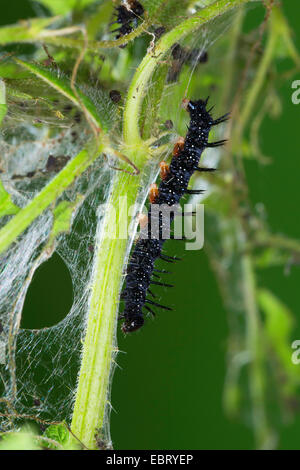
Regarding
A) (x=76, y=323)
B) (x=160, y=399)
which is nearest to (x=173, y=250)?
(x=76, y=323)

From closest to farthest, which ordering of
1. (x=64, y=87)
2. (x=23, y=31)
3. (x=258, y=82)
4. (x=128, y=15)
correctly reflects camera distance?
1. (x=23, y=31)
2. (x=64, y=87)
3. (x=128, y=15)
4. (x=258, y=82)

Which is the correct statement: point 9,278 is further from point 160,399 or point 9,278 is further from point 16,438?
point 160,399

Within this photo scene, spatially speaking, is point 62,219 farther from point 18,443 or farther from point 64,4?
point 64,4

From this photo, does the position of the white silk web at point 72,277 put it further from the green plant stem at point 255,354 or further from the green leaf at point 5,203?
the green plant stem at point 255,354

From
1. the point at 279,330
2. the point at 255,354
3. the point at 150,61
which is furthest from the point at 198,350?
the point at 150,61

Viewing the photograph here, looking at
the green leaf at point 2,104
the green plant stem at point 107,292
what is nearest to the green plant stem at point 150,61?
the green plant stem at point 107,292

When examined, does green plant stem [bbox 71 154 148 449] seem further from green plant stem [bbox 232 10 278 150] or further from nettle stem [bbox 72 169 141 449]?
green plant stem [bbox 232 10 278 150]
